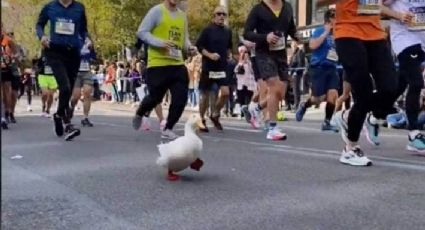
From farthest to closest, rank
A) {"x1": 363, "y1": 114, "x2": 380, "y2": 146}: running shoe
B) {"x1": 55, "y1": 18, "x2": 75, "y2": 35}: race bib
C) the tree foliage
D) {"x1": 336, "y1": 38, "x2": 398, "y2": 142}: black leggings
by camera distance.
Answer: the tree foliage → {"x1": 55, "y1": 18, "x2": 75, "y2": 35}: race bib → {"x1": 363, "y1": 114, "x2": 380, "y2": 146}: running shoe → {"x1": 336, "y1": 38, "x2": 398, "y2": 142}: black leggings

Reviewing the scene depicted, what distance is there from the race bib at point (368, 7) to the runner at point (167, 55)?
2533mm

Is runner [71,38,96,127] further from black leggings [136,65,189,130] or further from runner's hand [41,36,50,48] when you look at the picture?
black leggings [136,65,189,130]

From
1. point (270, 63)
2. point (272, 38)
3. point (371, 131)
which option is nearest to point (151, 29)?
point (272, 38)

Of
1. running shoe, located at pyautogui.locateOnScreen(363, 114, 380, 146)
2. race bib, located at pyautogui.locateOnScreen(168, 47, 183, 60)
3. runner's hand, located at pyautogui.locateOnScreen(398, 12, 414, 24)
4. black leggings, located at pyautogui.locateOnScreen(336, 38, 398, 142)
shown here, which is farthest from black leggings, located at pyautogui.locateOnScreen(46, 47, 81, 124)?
runner's hand, located at pyautogui.locateOnScreen(398, 12, 414, 24)

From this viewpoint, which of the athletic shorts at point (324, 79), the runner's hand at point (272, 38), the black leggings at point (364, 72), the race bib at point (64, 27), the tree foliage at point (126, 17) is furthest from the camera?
the tree foliage at point (126, 17)

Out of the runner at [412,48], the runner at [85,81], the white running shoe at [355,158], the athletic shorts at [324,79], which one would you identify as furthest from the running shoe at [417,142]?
the runner at [85,81]

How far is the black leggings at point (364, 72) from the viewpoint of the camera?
17.8 feet

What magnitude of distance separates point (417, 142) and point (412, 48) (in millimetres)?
855

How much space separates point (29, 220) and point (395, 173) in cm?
274

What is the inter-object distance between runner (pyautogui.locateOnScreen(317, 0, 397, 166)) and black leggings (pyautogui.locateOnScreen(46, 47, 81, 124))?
3.86 meters

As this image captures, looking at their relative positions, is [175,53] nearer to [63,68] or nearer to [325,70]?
[63,68]

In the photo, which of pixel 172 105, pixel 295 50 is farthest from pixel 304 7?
pixel 172 105

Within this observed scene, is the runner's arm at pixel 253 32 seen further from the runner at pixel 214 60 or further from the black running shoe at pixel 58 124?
the black running shoe at pixel 58 124

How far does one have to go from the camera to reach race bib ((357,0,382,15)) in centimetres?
549
